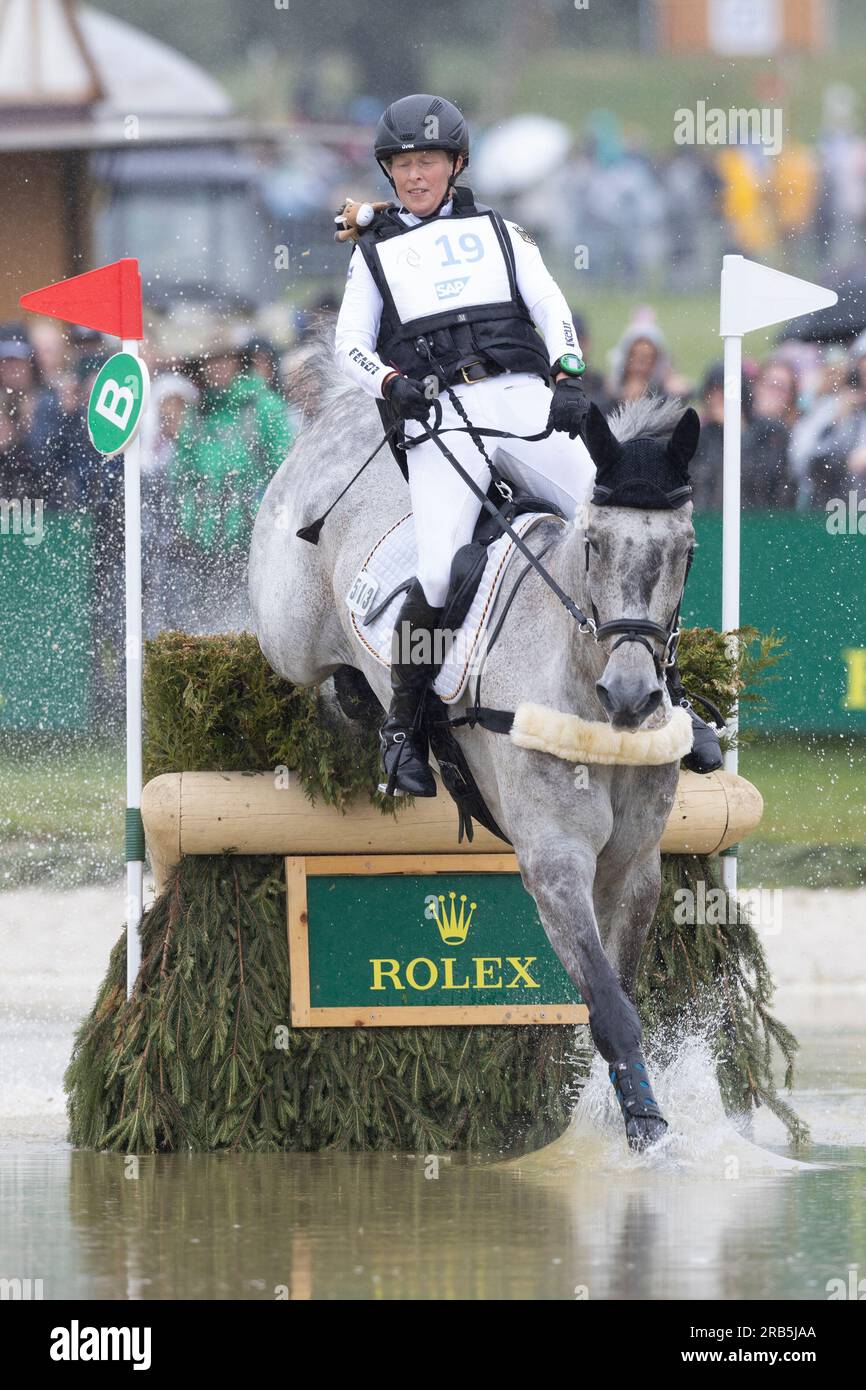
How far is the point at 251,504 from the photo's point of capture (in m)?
12.2

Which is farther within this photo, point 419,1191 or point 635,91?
point 635,91

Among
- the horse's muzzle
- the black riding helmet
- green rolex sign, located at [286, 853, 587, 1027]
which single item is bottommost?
green rolex sign, located at [286, 853, 587, 1027]

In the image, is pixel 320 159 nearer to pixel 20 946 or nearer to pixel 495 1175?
pixel 20 946

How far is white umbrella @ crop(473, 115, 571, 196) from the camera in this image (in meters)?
23.0

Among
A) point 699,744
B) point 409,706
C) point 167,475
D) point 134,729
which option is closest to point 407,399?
point 409,706

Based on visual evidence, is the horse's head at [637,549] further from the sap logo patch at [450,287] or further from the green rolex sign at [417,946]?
the green rolex sign at [417,946]

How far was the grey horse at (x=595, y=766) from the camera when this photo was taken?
5105 millimetres

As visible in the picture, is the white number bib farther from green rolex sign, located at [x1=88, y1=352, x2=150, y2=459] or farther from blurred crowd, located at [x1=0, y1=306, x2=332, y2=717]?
blurred crowd, located at [x1=0, y1=306, x2=332, y2=717]

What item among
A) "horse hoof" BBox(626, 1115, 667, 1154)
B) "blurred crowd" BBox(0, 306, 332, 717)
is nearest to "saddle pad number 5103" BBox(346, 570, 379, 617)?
"horse hoof" BBox(626, 1115, 667, 1154)

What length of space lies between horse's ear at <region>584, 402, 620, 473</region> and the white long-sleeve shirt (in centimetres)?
85

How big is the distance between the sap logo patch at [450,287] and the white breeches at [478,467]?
0.90 feet
